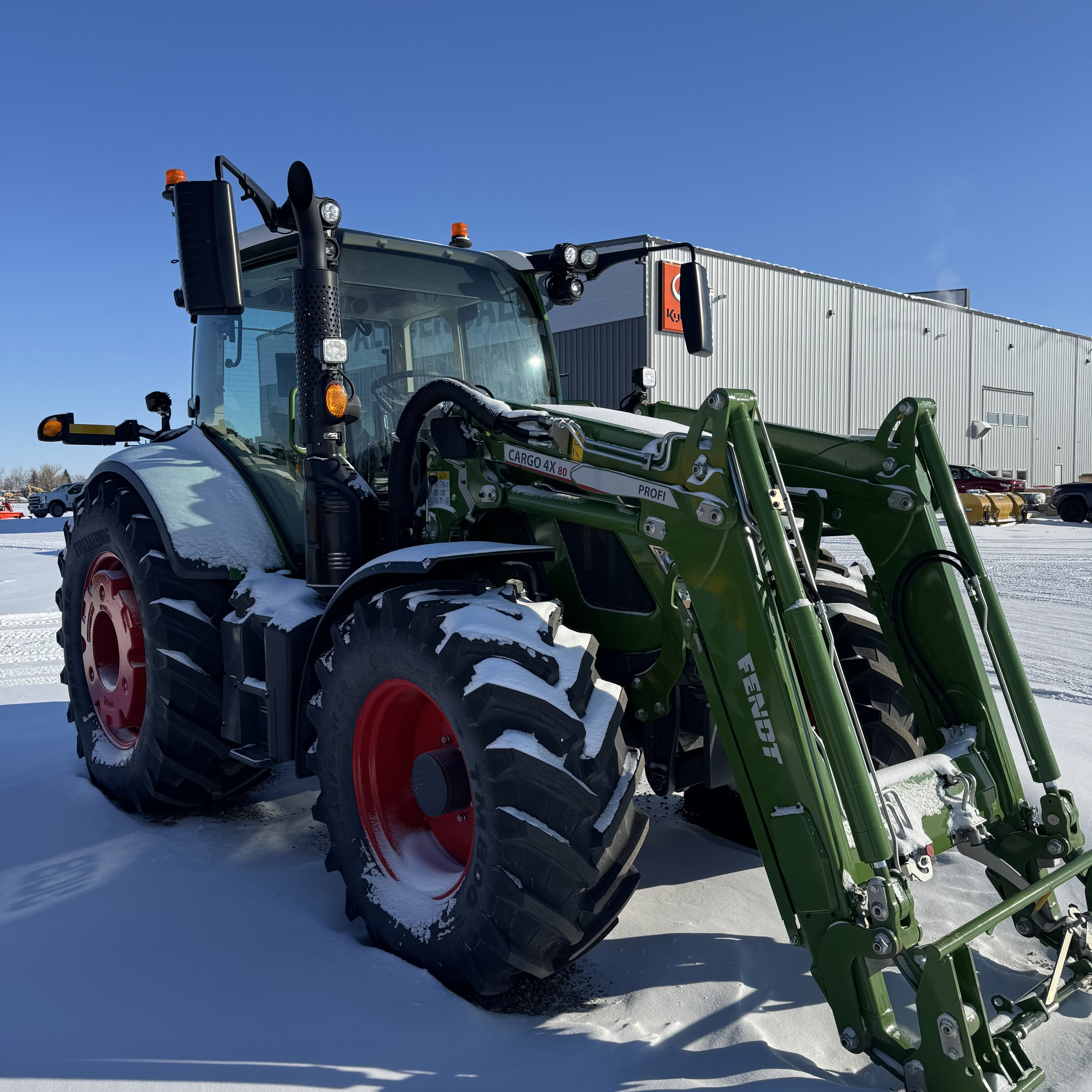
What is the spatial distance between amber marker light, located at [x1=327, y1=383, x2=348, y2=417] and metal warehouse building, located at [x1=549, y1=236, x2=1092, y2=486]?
14.9m

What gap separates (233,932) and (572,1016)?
1224 mm

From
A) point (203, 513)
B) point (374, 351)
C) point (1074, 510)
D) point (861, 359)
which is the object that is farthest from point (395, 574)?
point (861, 359)

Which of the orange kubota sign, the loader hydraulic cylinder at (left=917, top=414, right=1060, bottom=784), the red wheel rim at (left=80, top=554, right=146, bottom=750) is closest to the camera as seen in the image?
the loader hydraulic cylinder at (left=917, top=414, right=1060, bottom=784)

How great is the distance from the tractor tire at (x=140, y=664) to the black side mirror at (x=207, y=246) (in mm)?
1528

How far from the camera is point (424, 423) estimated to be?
351cm

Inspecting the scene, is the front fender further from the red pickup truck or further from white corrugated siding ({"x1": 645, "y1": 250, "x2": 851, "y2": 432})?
the red pickup truck

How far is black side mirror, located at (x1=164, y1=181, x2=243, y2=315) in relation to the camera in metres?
2.96

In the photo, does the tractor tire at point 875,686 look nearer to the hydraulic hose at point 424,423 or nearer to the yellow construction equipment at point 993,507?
the hydraulic hose at point 424,423

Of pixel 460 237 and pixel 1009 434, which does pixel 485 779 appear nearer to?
pixel 460 237

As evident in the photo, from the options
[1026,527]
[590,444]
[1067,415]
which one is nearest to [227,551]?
[590,444]

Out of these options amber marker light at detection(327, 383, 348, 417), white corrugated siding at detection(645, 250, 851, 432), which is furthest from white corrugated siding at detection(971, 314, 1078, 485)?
amber marker light at detection(327, 383, 348, 417)

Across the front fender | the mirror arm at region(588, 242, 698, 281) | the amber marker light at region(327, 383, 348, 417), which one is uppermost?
the mirror arm at region(588, 242, 698, 281)

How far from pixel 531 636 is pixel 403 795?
95 cm

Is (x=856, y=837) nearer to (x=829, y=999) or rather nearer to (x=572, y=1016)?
(x=829, y=999)
